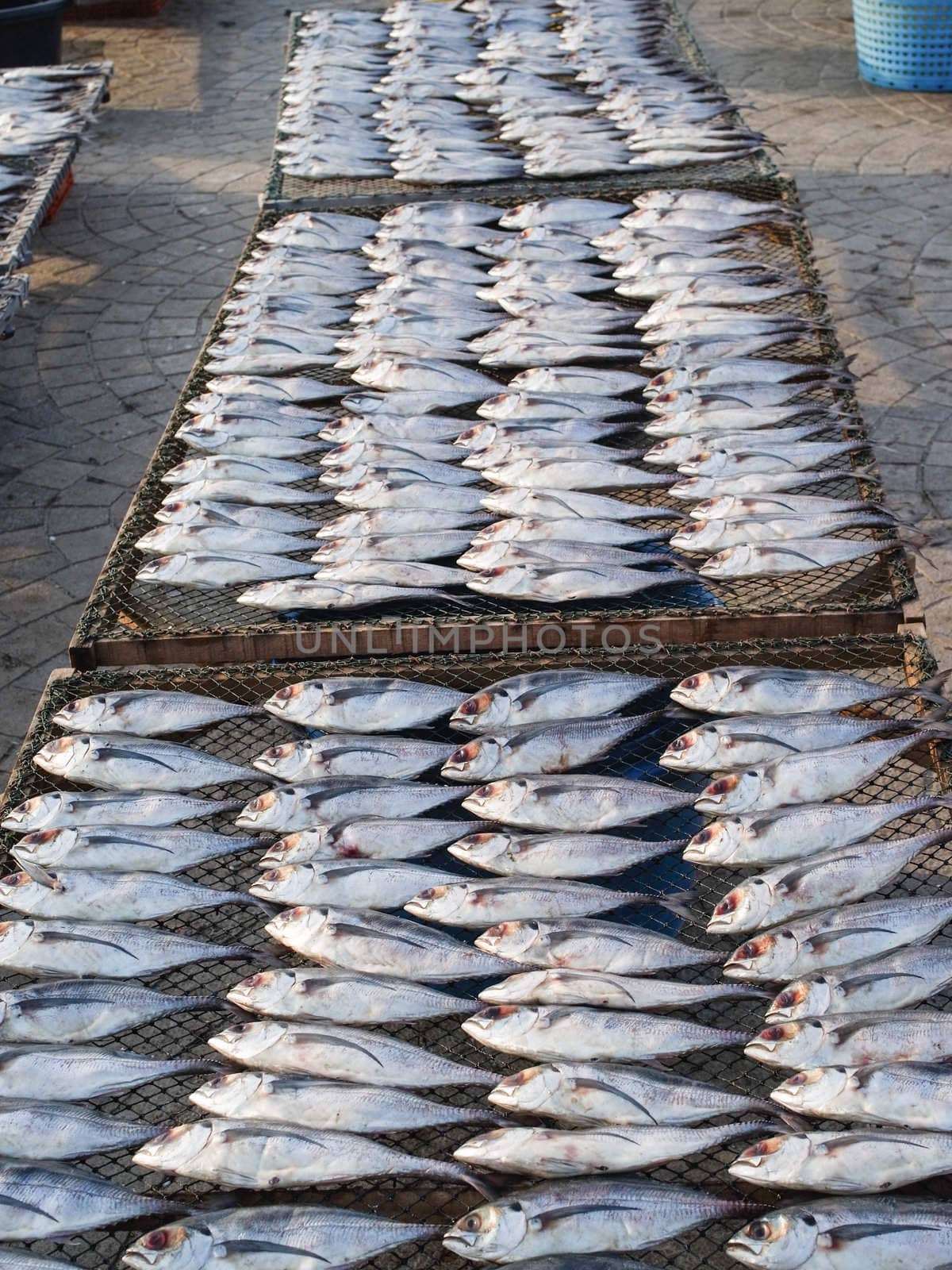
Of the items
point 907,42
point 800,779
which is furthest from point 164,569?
point 907,42

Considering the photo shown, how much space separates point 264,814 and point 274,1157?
3.52ft

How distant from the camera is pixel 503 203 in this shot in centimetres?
684

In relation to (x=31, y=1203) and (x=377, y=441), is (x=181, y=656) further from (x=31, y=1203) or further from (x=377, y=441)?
(x=31, y=1203)

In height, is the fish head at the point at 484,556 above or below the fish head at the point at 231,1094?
above

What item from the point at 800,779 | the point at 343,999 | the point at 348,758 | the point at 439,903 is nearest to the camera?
the point at 343,999

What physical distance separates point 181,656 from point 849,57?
10.5 m

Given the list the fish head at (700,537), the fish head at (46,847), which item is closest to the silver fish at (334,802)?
the fish head at (46,847)

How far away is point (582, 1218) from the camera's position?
8.34 feet

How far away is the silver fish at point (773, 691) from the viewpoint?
3.74 meters

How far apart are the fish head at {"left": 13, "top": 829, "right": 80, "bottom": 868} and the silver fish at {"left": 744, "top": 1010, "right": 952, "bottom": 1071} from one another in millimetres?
1929

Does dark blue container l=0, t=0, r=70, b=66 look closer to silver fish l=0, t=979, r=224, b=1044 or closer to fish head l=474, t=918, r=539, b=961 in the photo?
silver fish l=0, t=979, r=224, b=1044

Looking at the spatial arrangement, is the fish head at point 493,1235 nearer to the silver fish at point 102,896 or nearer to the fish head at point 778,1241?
the fish head at point 778,1241

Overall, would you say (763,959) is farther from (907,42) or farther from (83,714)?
(907,42)

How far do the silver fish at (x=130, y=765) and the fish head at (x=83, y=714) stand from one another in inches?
2.6
